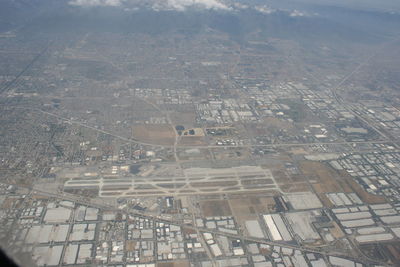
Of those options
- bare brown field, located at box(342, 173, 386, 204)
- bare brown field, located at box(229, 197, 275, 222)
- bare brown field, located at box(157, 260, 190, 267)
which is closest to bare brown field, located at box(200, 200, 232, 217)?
bare brown field, located at box(229, 197, 275, 222)

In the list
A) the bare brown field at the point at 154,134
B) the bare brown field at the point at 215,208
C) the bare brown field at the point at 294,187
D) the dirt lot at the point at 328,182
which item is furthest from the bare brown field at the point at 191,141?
the dirt lot at the point at 328,182

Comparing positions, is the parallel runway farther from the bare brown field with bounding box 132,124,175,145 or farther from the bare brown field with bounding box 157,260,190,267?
the bare brown field with bounding box 157,260,190,267

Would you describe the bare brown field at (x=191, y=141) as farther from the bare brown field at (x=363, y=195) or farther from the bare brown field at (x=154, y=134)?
the bare brown field at (x=363, y=195)

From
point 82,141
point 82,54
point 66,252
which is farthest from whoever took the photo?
point 82,54

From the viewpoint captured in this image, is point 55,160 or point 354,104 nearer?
point 55,160

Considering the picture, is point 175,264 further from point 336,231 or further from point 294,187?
point 294,187

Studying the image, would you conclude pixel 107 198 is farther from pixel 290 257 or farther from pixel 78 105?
pixel 78 105

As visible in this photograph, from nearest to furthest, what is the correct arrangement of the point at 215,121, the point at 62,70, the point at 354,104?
1. the point at 215,121
2. the point at 354,104
3. the point at 62,70

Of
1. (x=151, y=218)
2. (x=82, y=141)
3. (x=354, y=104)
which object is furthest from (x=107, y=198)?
(x=354, y=104)
